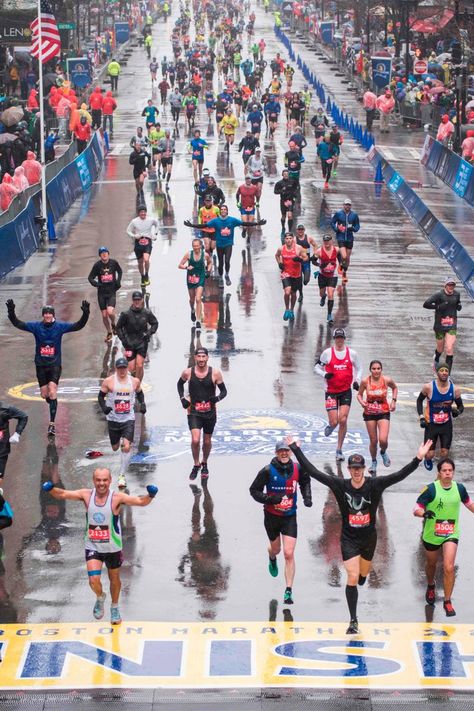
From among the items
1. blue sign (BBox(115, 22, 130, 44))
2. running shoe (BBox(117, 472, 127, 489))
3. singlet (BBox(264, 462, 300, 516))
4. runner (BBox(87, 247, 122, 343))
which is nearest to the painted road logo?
singlet (BBox(264, 462, 300, 516))

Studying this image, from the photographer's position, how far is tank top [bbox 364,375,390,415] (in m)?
18.1

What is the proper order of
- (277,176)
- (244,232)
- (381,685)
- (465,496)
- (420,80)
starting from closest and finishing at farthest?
(381,685) < (465,496) < (244,232) < (277,176) < (420,80)

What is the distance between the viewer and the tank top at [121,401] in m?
17.8

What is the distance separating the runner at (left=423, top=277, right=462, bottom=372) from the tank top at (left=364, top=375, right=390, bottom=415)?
16.1 feet

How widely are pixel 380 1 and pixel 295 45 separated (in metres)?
14.0

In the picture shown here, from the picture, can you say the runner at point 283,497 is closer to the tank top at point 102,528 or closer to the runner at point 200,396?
the tank top at point 102,528

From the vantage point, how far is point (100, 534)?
13.8 meters

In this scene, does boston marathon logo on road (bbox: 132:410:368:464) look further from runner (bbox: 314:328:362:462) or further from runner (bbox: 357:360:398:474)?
runner (bbox: 357:360:398:474)

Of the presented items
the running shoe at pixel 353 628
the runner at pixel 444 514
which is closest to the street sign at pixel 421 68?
the runner at pixel 444 514

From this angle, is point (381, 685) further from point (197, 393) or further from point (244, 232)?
point (244, 232)

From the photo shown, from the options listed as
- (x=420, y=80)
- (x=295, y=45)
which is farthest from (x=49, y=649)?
(x=295, y=45)

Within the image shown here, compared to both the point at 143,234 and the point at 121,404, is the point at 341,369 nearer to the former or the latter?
the point at 121,404

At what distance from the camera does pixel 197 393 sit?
1797 cm

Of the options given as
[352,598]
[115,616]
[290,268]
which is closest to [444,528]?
[352,598]
